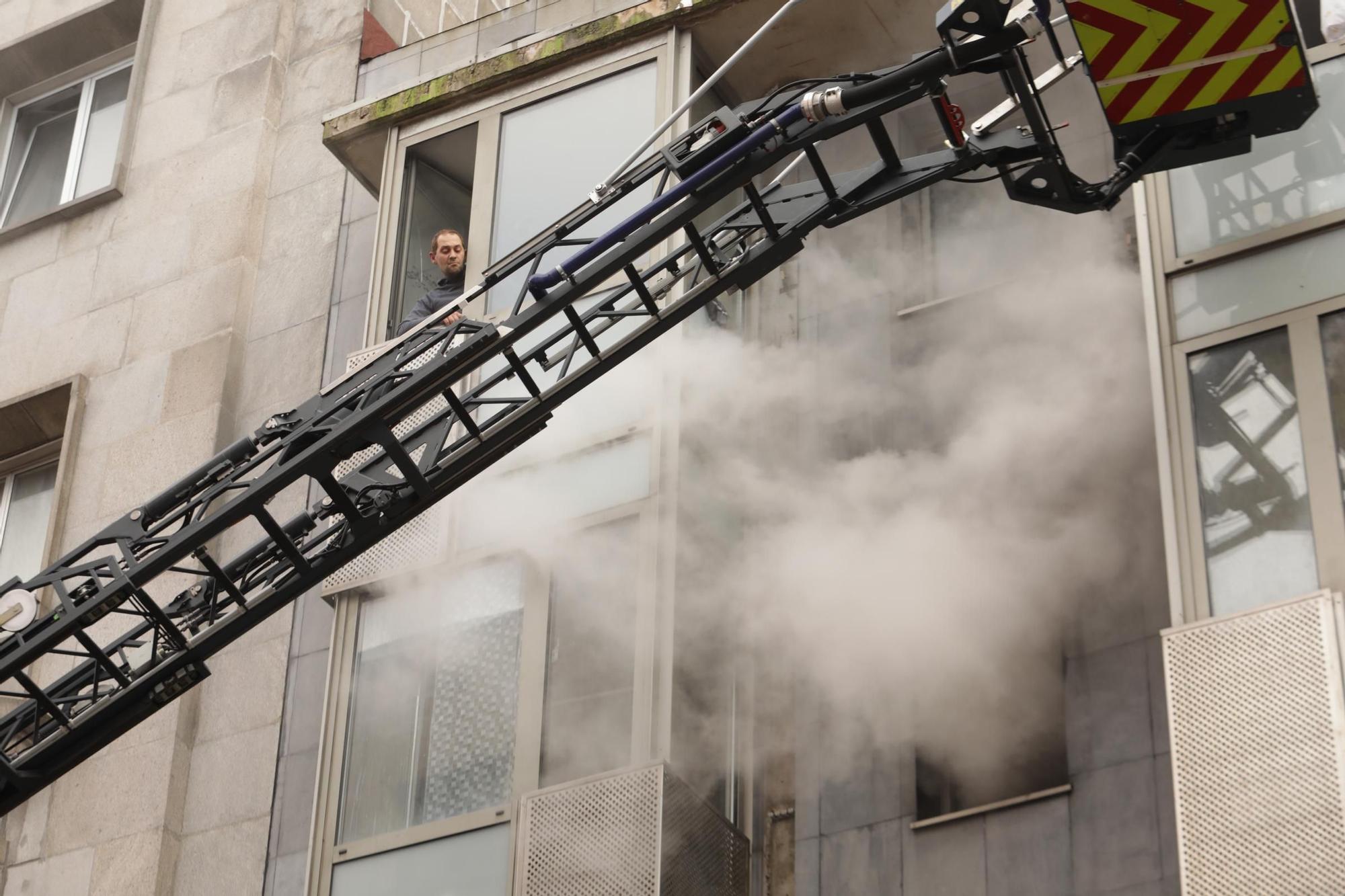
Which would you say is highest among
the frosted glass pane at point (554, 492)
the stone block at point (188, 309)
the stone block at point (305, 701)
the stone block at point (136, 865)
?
the stone block at point (188, 309)

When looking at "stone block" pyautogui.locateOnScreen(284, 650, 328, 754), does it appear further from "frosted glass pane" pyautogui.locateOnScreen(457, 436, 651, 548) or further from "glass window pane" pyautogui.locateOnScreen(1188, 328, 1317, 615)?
"glass window pane" pyautogui.locateOnScreen(1188, 328, 1317, 615)

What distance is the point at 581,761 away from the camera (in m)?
11.4

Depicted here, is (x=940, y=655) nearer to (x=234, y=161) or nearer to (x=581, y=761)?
(x=581, y=761)

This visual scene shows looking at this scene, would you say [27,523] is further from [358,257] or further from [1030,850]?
[1030,850]

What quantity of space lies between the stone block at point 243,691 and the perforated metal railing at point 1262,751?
6.44 meters

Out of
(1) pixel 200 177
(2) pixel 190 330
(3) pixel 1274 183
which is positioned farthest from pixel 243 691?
(3) pixel 1274 183

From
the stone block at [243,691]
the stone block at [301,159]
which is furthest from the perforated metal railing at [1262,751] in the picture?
the stone block at [301,159]

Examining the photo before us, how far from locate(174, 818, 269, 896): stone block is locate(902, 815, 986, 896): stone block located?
413 centimetres

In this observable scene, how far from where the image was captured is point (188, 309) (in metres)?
15.8

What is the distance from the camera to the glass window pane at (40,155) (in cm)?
1805

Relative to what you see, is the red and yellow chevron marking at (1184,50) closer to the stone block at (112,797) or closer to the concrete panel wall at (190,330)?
the concrete panel wall at (190,330)

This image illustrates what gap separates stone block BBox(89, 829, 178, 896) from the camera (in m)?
13.2

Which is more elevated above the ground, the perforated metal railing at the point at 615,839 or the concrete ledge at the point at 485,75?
the concrete ledge at the point at 485,75

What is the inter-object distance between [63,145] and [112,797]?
6.97 metres
